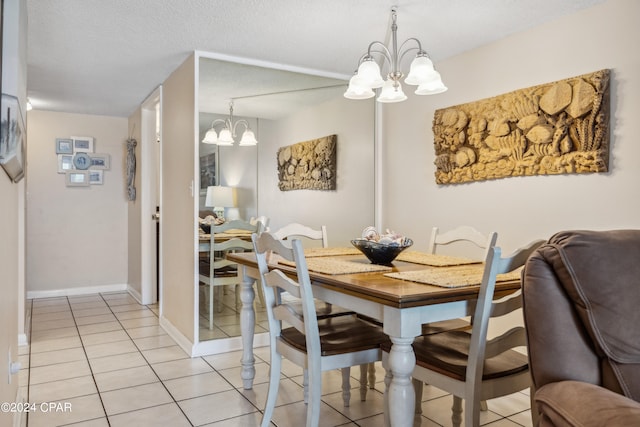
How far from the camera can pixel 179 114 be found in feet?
11.2

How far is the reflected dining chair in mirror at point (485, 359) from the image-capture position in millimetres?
1545

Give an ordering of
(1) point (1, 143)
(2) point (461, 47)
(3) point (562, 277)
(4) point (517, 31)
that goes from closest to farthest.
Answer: (1) point (1, 143), (3) point (562, 277), (4) point (517, 31), (2) point (461, 47)

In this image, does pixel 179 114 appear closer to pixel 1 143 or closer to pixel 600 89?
pixel 1 143

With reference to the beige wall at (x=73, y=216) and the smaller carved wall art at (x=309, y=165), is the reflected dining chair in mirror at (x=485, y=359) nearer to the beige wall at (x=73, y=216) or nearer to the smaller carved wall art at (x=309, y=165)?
the smaller carved wall art at (x=309, y=165)

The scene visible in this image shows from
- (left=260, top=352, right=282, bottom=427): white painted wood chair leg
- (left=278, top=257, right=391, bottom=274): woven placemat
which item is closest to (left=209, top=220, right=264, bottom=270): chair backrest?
(left=278, top=257, right=391, bottom=274): woven placemat

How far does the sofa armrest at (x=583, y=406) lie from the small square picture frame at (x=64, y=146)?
5.32 metres

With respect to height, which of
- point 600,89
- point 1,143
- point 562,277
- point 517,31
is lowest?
point 562,277

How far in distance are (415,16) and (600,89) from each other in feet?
3.37

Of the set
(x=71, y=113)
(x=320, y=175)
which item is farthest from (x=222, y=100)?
(x=71, y=113)

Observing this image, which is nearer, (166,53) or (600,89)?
(600,89)

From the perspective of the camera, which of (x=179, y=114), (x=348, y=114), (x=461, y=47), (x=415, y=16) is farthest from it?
(x=348, y=114)

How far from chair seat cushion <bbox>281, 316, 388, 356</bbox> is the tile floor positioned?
0.46m

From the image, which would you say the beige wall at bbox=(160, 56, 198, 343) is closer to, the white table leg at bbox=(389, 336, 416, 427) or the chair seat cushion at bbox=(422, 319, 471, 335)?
the chair seat cushion at bbox=(422, 319, 471, 335)

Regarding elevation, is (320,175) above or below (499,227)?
above
